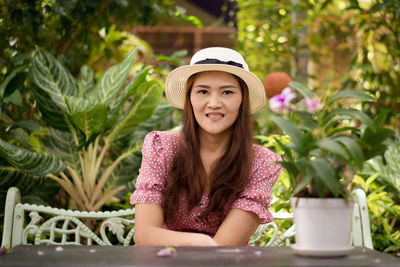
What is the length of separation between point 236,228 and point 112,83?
1.26 metres

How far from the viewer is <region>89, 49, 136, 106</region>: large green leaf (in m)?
2.69

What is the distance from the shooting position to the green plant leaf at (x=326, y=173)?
1076 mm

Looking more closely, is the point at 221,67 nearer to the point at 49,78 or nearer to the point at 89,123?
the point at 89,123

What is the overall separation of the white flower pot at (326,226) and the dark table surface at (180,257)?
0.02 metres

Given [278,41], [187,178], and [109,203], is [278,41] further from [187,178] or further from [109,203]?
[187,178]

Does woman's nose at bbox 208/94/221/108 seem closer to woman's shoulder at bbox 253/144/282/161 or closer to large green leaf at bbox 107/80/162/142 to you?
woman's shoulder at bbox 253/144/282/161

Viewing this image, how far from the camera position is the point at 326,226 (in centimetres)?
114

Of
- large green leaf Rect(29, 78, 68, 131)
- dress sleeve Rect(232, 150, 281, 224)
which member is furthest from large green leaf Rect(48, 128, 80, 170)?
dress sleeve Rect(232, 150, 281, 224)

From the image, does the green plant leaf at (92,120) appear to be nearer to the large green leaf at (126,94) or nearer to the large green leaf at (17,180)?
the large green leaf at (126,94)

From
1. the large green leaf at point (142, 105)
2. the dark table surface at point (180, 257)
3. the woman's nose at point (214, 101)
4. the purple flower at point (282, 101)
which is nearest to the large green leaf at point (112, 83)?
the large green leaf at point (142, 105)

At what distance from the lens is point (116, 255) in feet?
3.82

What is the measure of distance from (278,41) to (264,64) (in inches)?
22.5

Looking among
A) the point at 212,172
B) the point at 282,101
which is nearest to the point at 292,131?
the point at 282,101

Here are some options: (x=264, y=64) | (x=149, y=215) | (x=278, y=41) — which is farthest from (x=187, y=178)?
(x=264, y=64)
